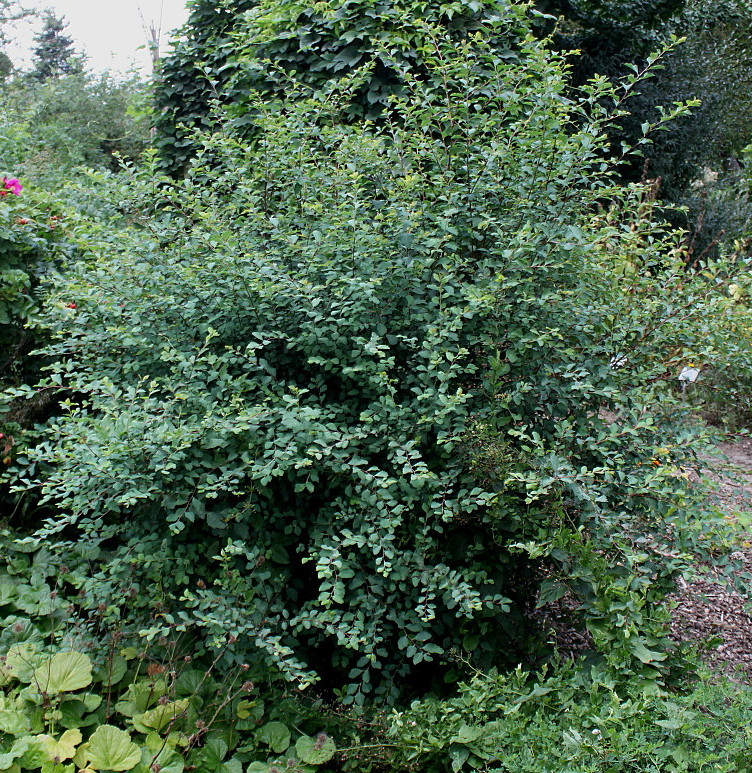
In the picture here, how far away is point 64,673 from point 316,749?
0.90m

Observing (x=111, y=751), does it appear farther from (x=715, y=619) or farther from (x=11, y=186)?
(x=11, y=186)

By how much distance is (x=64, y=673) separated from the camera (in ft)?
7.82

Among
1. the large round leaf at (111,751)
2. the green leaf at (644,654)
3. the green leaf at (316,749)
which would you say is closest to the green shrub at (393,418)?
the green leaf at (644,654)

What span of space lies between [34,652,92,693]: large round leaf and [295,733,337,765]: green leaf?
751 mm

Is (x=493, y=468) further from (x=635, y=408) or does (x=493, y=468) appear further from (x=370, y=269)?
(x=370, y=269)

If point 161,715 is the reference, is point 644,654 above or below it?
above

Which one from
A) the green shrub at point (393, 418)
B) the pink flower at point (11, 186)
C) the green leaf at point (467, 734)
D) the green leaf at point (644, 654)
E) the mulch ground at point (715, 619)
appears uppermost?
the pink flower at point (11, 186)

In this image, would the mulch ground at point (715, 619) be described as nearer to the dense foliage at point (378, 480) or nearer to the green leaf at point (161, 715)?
the dense foliage at point (378, 480)

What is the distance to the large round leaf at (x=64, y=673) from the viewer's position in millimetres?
2348

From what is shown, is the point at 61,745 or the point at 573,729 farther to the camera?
the point at 61,745

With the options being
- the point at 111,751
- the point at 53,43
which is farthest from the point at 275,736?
the point at 53,43

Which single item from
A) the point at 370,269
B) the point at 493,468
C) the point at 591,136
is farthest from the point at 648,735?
the point at 591,136

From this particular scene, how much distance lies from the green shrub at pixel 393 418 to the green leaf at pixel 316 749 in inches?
6.6

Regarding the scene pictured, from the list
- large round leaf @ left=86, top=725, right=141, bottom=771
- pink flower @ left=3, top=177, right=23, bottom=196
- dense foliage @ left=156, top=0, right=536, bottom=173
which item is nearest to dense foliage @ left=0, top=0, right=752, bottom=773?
large round leaf @ left=86, top=725, right=141, bottom=771
